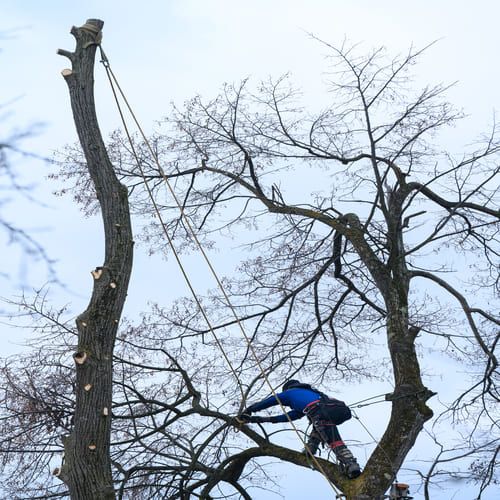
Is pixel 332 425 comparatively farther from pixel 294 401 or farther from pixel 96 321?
pixel 96 321

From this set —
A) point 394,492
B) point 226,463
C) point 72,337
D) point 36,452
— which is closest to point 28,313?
point 72,337

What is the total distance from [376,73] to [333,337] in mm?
3766

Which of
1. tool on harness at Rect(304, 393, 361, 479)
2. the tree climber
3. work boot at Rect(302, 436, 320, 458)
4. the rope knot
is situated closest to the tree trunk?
the rope knot

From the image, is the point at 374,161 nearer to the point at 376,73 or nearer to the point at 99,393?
the point at 376,73

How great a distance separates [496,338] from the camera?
6.84m

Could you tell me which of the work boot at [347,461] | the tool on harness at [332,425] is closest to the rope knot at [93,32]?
the tool on harness at [332,425]

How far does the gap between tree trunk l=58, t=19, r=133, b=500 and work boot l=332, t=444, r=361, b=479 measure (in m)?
2.24

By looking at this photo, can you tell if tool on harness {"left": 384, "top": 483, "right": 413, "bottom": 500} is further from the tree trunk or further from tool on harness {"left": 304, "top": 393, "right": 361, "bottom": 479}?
the tree trunk

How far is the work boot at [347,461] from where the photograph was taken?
18.8 feet

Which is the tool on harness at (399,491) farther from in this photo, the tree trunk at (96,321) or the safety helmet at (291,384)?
the tree trunk at (96,321)

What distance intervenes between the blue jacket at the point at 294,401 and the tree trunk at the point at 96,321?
6.26 ft

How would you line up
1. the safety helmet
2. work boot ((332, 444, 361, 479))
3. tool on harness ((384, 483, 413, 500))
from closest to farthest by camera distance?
tool on harness ((384, 483, 413, 500)) < work boot ((332, 444, 361, 479)) < the safety helmet

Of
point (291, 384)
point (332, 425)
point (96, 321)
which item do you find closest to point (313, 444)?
point (332, 425)

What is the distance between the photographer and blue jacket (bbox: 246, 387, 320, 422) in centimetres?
615
